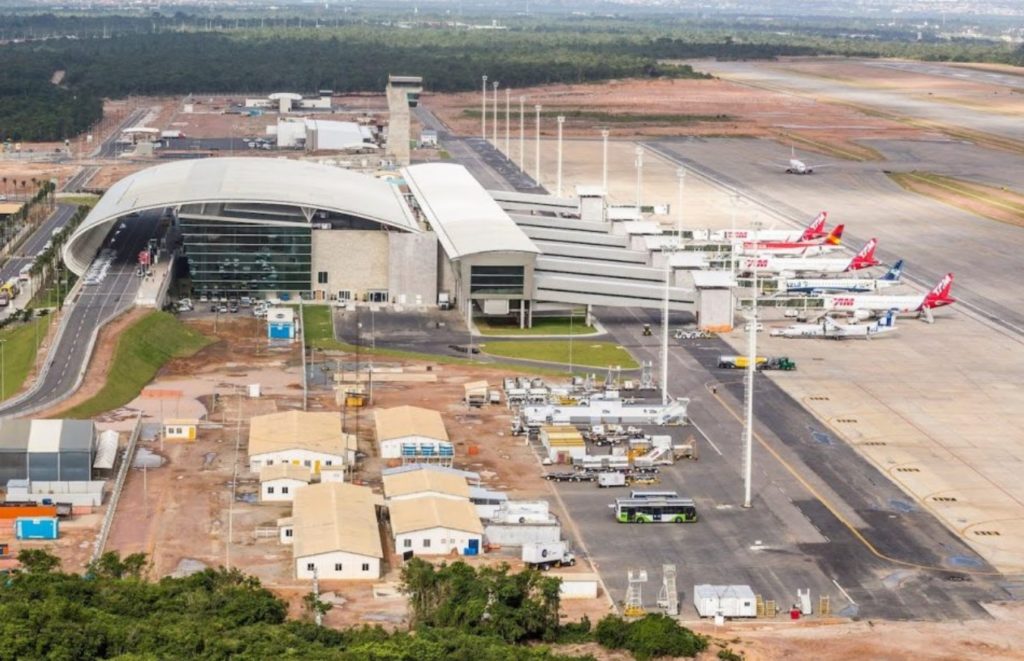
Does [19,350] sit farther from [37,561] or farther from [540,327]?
[37,561]

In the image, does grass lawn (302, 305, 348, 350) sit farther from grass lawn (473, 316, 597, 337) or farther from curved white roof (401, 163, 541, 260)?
grass lawn (473, 316, 597, 337)

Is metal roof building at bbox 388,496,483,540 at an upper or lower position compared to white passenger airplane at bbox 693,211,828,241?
lower

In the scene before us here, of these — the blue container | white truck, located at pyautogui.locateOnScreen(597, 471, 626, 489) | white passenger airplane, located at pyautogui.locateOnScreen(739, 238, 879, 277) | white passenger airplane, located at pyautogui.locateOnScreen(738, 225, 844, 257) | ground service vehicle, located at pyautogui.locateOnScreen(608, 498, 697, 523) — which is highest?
white passenger airplane, located at pyautogui.locateOnScreen(738, 225, 844, 257)

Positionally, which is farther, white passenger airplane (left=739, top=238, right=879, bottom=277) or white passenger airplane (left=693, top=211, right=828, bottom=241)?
white passenger airplane (left=693, top=211, right=828, bottom=241)

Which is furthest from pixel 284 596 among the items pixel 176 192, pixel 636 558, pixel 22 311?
pixel 176 192

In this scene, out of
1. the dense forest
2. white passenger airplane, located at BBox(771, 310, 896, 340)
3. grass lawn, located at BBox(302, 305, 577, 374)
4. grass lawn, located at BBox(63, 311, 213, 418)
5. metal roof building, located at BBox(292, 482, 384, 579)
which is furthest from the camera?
white passenger airplane, located at BBox(771, 310, 896, 340)

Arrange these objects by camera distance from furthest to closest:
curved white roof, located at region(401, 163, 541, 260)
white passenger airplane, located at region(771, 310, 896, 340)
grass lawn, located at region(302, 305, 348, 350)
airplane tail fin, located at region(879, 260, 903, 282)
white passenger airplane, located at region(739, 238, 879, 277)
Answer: white passenger airplane, located at region(739, 238, 879, 277) < airplane tail fin, located at region(879, 260, 903, 282) < curved white roof, located at region(401, 163, 541, 260) < white passenger airplane, located at region(771, 310, 896, 340) < grass lawn, located at region(302, 305, 348, 350)

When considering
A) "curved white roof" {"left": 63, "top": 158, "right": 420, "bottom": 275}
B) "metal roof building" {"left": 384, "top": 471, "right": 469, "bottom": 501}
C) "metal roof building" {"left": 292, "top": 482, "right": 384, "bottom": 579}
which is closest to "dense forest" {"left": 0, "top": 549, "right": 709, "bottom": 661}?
"metal roof building" {"left": 292, "top": 482, "right": 384, "bottom": 579}

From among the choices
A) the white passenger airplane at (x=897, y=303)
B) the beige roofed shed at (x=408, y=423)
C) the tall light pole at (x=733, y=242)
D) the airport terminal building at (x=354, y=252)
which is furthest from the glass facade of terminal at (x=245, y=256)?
the white passenger airplane at (x=897, y=303)
